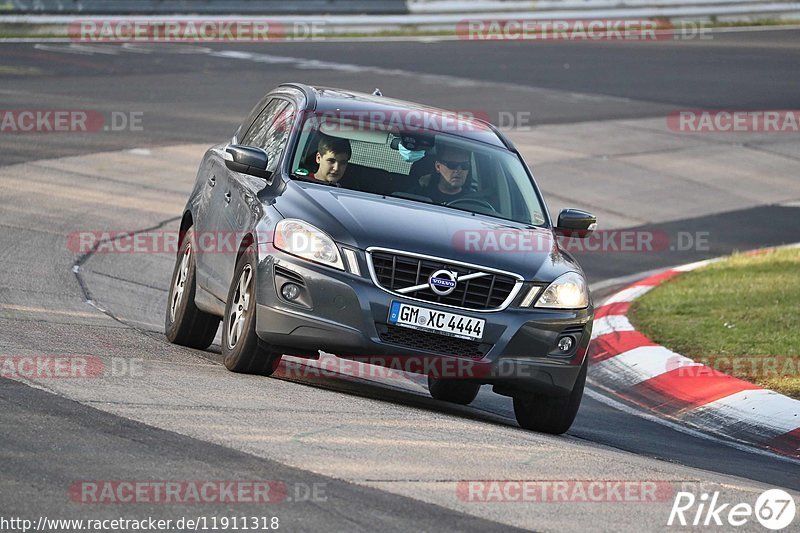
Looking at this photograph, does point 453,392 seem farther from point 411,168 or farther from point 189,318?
point 189,318

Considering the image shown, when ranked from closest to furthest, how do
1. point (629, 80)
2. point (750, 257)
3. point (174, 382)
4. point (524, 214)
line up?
point (174, 382)
point (524, 214)
point (750, 257)
point (629, 80)

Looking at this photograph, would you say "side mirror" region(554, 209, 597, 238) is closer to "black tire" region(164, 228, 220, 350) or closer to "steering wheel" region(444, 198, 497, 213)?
"steering wheel" region(444, 198, 497, 213)

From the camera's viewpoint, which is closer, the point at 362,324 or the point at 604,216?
the point at 362,324

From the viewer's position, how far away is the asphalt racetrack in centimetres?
599

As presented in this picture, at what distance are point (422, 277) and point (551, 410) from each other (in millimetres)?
1271

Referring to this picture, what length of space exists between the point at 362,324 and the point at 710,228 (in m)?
11.4

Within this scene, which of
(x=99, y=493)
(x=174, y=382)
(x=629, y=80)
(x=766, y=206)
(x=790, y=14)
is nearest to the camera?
(x=99, y=493)

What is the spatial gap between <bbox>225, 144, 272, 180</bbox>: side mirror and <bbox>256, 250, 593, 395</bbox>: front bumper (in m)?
0.94

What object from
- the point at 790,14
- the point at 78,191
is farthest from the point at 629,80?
the point at 78,191

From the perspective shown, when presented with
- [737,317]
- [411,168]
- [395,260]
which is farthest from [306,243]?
[737,317]

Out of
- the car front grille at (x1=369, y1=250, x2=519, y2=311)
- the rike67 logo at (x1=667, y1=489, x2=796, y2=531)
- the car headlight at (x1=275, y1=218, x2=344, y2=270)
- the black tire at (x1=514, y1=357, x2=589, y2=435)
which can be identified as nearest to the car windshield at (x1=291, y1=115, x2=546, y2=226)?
the car headlight at (x1=275, y1=218, x2=344, y2=270)

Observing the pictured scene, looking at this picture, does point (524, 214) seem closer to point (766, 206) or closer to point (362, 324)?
point (362, 324)

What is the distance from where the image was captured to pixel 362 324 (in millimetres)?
7855

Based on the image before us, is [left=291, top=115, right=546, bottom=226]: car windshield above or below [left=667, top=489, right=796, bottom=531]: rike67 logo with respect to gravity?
above
